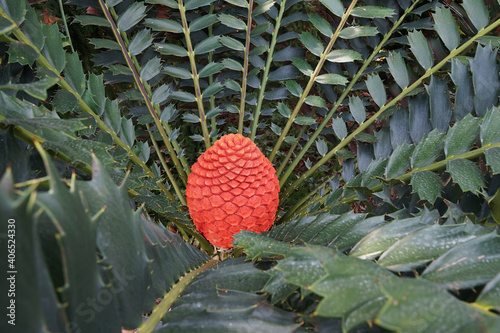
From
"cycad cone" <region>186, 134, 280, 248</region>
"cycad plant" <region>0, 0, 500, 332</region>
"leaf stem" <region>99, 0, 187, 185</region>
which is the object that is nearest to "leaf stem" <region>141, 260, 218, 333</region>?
"cycad plant" <region>0, 0, 500, 332</region>

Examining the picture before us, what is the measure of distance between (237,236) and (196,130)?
499mm

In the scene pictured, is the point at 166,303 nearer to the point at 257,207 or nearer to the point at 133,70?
the point at 257,207

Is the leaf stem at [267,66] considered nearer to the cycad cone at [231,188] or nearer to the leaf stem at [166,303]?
the cycad cone at [231,188]

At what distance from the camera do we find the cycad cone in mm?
652

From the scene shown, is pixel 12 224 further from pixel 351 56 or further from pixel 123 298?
pixel 351 56

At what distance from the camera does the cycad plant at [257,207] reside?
0.83ft

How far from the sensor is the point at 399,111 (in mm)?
687

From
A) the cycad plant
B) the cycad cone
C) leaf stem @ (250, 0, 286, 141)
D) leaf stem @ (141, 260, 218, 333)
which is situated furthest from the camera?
leaf stem @ (250, 0, 286, 141)

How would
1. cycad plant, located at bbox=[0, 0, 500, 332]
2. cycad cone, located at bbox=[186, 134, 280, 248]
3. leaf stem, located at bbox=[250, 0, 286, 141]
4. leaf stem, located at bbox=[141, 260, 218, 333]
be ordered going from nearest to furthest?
1. cycad plant, located at bbox=[0, 0, 500, 332]
2. leaf stem, located at bbox=[141, 260, 218, 333]
3. cycad cone, located at bbox=[186, 134, 280, 248]
4. leaf stem, located at bbox=[250, 0, 286, 141]

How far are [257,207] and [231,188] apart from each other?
61mm

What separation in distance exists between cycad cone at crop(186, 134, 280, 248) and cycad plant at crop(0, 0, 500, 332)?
0.09 ft

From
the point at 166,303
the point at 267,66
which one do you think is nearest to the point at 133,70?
the point at 267,66

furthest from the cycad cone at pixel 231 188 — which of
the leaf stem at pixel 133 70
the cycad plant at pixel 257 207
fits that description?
the leaf stem at pixel 133 70

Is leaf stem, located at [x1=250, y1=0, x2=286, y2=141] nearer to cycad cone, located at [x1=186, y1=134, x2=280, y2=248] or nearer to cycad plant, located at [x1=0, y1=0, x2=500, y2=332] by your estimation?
cycad plant, located at [x1=0, y1=0, x2=500, y2=332]
